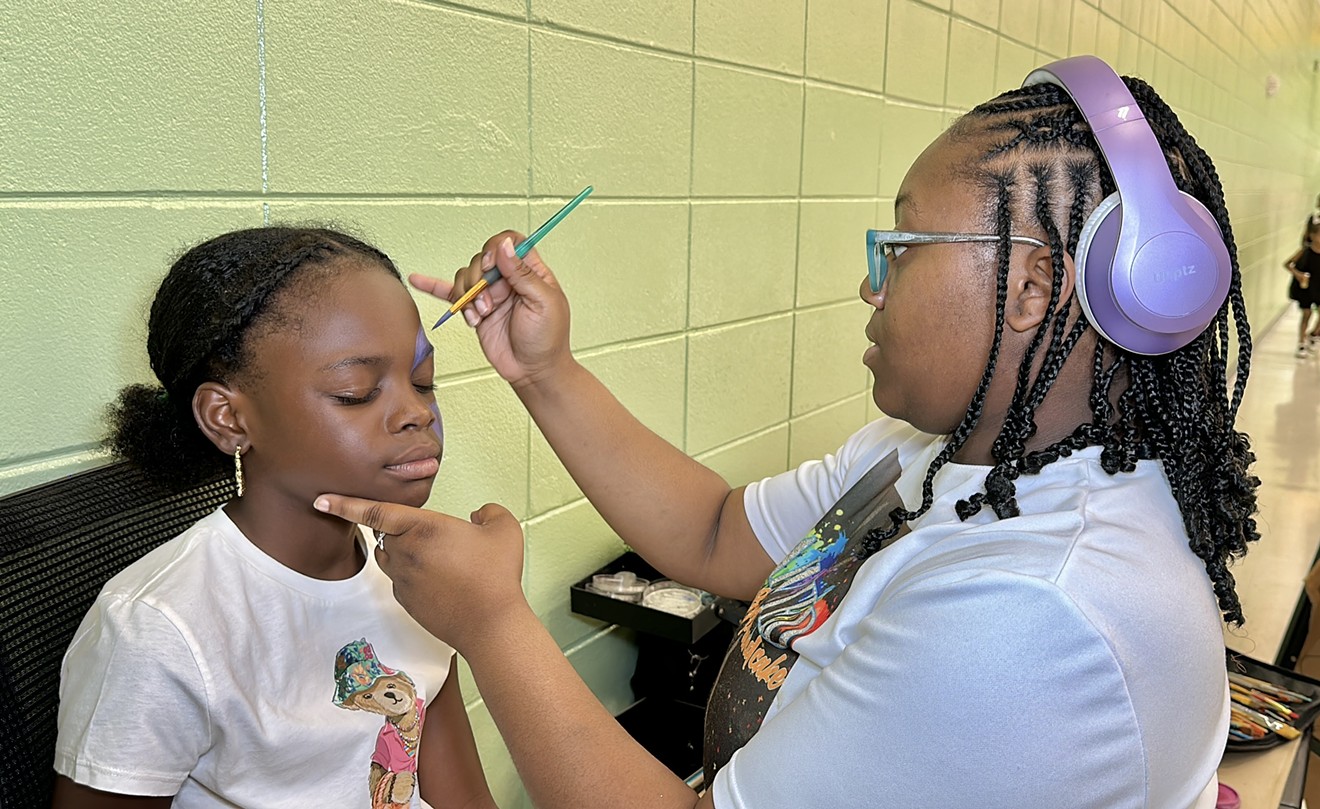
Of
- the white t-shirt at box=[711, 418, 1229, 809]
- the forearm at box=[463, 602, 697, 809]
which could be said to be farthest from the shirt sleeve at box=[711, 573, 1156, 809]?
the forearm at box=[463, 602, 697, 809]

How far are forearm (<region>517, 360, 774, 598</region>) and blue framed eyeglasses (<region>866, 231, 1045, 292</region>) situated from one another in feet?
1.60

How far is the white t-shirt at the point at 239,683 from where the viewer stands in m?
1.02

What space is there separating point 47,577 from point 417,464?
1.30 ft

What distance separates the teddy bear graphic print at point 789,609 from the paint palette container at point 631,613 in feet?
2.32

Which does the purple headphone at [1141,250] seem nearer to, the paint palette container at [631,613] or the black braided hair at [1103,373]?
the black braided hair at [1103,373]

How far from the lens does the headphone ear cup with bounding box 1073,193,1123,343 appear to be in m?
1.02

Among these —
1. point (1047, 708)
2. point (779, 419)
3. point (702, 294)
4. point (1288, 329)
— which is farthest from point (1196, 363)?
point (1288, 329)

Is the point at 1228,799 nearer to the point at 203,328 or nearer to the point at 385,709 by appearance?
the point at 385,709

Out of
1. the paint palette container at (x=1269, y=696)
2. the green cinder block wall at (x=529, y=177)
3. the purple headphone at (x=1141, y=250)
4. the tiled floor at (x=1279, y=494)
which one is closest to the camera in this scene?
the purple headphone at (x=1141, y=250)

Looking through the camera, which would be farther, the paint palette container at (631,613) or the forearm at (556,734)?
the paint palette container at (631,613)

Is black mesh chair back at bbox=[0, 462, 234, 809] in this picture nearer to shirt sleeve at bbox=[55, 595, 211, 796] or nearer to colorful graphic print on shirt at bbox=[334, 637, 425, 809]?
shirt sleeve at bbox=[55, 595, 211, 796]

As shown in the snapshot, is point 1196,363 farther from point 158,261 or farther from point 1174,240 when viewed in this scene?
point 158,261

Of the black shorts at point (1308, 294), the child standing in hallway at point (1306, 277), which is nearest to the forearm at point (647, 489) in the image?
the child standing in hallway at point (1306, 277)

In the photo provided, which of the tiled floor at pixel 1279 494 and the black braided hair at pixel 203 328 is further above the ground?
the black braided hair at pixel 203 328
